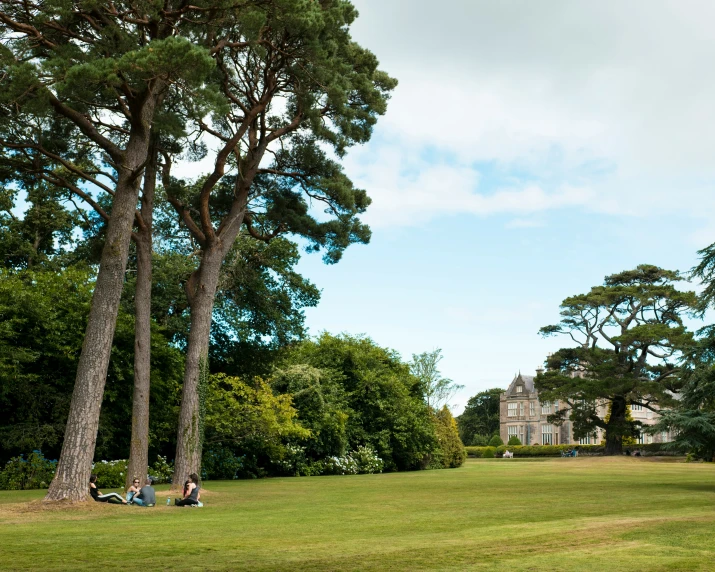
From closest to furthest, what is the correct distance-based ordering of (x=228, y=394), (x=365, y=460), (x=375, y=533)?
(x=375, y=533) → (x=228, y=394) → (x=365, y=460)

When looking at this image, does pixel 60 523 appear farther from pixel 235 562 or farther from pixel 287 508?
pixel 235 562

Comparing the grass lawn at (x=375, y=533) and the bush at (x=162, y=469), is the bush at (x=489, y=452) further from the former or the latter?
the grass lawn at (x=375, y=533)

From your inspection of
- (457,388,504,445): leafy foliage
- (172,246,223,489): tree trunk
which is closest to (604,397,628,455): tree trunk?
(172,246,223,489): tree trunk

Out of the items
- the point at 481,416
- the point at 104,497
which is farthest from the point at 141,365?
the point at 481,416

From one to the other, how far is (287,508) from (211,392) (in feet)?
A: 42.4

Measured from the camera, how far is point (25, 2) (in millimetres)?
15914

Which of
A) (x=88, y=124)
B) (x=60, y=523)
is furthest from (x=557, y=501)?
(x=88, y=124)

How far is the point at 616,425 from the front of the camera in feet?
184

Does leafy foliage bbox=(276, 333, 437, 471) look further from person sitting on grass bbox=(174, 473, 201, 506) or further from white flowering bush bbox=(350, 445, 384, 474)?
person sitting on grass bbox=(174, 473, 201, 506)

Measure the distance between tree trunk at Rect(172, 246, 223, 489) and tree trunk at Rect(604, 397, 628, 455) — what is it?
141ft

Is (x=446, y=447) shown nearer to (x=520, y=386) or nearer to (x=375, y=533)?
(x=375, y=533)

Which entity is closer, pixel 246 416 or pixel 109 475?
pixel 109 475

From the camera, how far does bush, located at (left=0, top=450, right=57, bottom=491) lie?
21984 millimetres

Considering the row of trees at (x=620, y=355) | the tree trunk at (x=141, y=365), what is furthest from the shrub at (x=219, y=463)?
the row of trees at (x=620, y=355)
